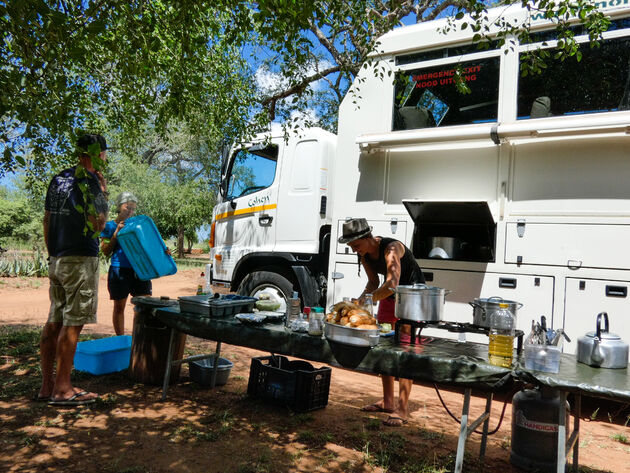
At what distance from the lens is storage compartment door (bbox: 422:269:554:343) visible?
178 inches

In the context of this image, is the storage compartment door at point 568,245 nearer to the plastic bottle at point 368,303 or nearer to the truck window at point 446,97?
the truck window at point 446,97

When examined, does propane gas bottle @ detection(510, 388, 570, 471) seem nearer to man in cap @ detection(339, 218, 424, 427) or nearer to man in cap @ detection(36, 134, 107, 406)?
man in cap @ detection(339, 218, 424, 427)

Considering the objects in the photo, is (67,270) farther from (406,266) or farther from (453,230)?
(453,230)

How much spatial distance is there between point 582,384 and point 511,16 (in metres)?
3.83

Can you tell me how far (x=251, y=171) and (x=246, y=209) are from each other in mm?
602

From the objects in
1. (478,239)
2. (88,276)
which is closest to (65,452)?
(88,276)

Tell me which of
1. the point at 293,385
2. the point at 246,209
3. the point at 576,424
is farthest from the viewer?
the point at 246,209

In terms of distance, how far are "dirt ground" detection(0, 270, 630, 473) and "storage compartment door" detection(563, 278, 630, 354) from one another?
0.84 meters

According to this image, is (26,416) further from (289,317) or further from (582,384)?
(582,384)

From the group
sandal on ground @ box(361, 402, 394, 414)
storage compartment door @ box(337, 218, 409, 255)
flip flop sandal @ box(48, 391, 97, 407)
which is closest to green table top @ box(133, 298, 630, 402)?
flip flop sandal @ box(48, 391, 97, 407)

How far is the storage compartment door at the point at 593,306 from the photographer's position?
13.7 ft

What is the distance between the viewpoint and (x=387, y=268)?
378 centimetres

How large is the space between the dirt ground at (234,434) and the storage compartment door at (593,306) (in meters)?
0.84

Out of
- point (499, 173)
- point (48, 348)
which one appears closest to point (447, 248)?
point (499, 173)
